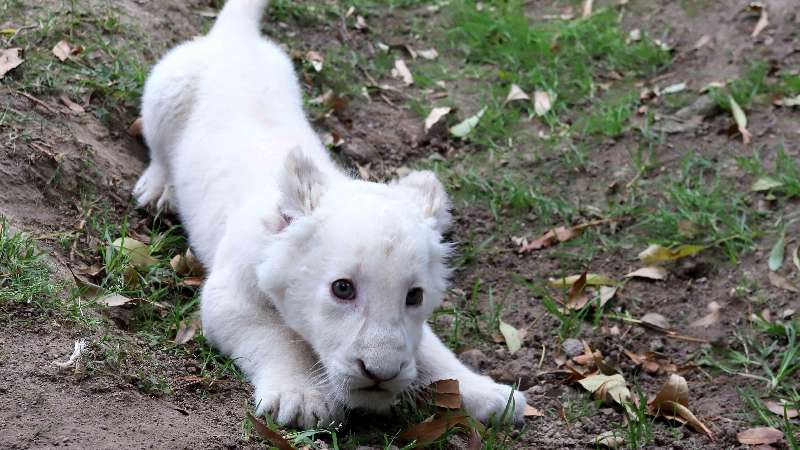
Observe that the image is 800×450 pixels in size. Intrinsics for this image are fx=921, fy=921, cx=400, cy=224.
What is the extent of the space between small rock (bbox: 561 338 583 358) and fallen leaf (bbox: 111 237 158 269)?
2.24 meters

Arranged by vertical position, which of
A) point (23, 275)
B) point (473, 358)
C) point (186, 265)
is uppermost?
point (23, 275)

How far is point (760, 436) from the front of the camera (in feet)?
14.1

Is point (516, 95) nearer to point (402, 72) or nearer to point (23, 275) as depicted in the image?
point (402, 72)

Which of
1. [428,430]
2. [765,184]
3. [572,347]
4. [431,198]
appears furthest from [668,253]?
A: [428,430]

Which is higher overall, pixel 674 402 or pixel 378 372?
pixel 378 372

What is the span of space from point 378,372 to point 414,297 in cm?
42

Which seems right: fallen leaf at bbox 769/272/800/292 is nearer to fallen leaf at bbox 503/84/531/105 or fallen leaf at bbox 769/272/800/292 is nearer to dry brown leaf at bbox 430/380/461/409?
dry brown leaf at bbox 430/380/461/409

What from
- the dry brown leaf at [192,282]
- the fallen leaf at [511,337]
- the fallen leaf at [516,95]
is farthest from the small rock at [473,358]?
the fallen leaf at [516,95]

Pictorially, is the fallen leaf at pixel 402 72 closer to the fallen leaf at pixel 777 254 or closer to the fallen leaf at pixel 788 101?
the fallen leaf at pixel 788 101

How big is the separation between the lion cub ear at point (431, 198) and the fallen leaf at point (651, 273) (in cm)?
205

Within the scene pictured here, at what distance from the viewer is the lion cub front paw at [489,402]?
3943 mm

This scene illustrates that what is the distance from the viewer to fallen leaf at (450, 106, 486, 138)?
7082 millimetres

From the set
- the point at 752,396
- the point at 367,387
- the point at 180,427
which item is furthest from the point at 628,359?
the point at 180,427

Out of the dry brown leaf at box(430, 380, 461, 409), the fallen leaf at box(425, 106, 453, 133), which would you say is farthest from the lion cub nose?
the fallen leaf at box(425, 106, 453, 133)
